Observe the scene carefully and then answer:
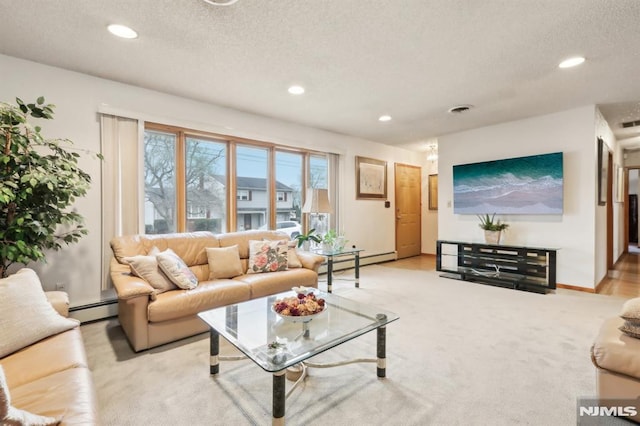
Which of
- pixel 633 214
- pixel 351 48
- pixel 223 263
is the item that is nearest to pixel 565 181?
pixel 351 48

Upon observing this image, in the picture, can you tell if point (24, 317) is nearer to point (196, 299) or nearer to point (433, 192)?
point (196, 299)

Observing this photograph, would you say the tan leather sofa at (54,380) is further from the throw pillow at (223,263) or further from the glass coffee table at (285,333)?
the throw pillow at (223,263)

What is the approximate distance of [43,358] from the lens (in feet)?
4.72

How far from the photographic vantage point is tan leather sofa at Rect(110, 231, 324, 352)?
2.31m

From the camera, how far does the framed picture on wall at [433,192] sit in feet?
22.5

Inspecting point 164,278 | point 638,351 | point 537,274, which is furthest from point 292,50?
point 537,274

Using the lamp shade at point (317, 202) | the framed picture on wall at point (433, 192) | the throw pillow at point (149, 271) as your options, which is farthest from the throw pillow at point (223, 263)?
the framed picture on wall at point (433, 192)

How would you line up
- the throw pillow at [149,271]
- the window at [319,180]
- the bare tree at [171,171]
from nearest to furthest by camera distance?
1. the throw pillow at [149,271]
2. the bare tree at [171,171]
3. the window at [319,180]

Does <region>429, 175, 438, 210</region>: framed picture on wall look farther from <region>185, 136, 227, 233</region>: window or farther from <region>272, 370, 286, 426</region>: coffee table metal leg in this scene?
<region>272, 370, 286, 426</region>: coffee table metal leg

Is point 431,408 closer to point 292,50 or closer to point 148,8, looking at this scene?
point 292,50

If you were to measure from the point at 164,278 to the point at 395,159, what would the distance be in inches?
197

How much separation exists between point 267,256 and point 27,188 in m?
2.07

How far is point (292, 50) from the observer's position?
2506mm

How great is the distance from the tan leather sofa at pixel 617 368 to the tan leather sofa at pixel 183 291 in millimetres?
2444
